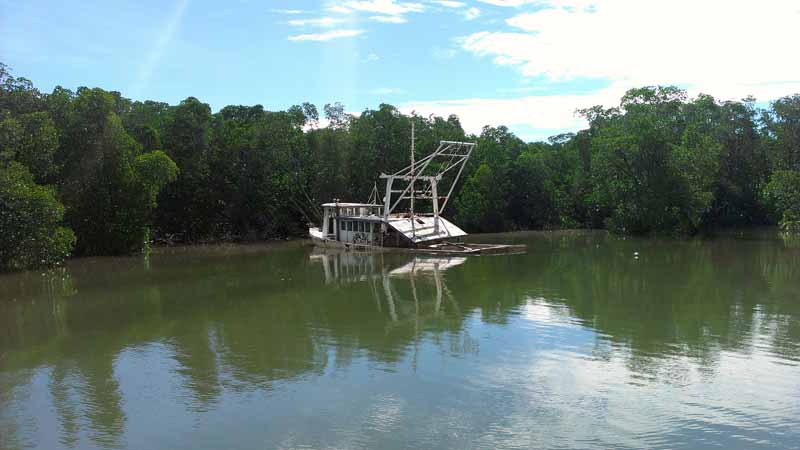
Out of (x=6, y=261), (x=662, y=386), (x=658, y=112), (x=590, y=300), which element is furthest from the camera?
(x=658, y=112)

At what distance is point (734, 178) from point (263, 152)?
3005 centimetres

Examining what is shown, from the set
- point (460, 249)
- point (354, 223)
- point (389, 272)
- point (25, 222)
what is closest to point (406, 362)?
point (389, 272)

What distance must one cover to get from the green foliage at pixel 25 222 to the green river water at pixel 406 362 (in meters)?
1.59

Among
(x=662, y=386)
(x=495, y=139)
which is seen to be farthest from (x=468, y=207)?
(x=662, y=386)

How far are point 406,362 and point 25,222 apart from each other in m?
15.6

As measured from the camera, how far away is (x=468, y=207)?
4181 centimetres

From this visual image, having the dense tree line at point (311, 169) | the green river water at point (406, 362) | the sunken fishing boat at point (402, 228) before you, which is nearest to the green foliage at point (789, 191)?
the dense tree line at point (311, 169)

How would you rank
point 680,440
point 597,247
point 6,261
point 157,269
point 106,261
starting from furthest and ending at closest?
1. point 597,247
2. point 106,261
3. point 157,269
4. point 6,261
5. point 680,440

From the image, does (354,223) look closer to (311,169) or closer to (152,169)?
(152,169)

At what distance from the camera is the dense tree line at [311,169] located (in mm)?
22969

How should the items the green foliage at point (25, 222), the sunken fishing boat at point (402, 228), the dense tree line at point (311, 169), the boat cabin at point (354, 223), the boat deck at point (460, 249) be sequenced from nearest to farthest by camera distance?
the green foliage at point (25, 222)
the dense tree line at point (311, 169)
the boat deck at point (460, 249)
the sunken fishing boat at point (402, 228)
the boat cabin at point (354, 223)

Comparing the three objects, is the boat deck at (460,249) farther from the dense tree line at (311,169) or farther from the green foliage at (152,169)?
the dense tree line at (311,169)

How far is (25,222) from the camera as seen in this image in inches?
776

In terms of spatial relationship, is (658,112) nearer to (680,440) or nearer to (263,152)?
(263,152)
